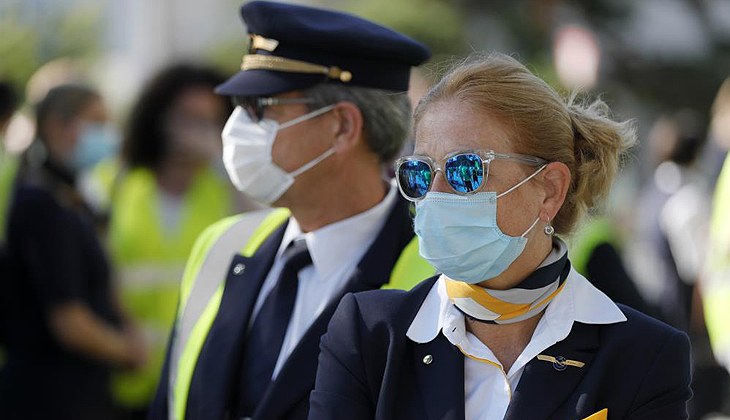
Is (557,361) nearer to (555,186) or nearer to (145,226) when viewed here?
(555,186)

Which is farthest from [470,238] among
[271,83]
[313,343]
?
[271,83]

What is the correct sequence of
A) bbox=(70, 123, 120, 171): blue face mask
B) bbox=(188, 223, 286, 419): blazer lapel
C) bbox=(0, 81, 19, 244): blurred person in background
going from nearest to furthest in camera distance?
bbox=(188, 223, 286, 419): blazer lapel, bbox=(0, 81, 19, 244): blurred person in background, bbox=(70, 123, 120, 171): blue face mask

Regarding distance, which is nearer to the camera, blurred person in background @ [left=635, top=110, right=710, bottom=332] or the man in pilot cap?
the man in pilot cap

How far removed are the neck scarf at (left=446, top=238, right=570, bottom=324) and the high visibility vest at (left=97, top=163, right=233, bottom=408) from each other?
3.13 m

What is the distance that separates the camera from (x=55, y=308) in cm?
475

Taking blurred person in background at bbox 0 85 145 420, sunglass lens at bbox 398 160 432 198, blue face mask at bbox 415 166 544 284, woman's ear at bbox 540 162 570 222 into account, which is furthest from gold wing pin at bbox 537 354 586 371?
blurred person in background at bbox 0 85 145 420

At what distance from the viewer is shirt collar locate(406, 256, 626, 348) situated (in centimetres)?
228

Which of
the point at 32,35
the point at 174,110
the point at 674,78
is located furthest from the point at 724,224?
the point at 32,35

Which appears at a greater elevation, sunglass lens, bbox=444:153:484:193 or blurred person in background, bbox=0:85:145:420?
sunglass lens, bbox=444:153:484:193

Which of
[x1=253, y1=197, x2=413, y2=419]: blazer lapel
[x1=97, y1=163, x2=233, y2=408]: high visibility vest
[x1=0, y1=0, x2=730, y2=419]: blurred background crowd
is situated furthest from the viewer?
[x1=97, y1=163, x2=233, y2=408]: high visibility vest

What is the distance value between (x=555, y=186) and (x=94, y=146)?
154 inches

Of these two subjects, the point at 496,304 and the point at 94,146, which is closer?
the point at 496,304

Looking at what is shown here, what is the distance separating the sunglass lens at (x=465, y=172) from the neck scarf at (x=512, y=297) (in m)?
0.22

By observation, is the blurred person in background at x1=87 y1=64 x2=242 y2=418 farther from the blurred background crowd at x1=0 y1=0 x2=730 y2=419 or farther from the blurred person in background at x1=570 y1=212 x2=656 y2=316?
the blurred person in background at x1=570 y1=212 x2=656 y2=316
